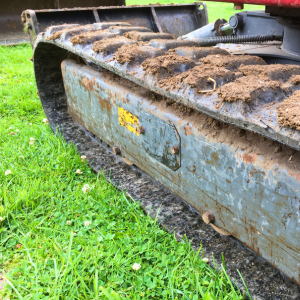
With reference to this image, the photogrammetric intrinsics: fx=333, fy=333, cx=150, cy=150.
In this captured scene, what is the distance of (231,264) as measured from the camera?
4.10 ft

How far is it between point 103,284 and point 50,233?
0.42 m

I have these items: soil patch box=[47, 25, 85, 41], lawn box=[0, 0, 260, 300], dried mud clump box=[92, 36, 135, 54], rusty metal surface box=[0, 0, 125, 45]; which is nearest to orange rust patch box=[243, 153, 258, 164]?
lawn box=[0, 0, 260, 300]

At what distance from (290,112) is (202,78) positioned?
339 mm

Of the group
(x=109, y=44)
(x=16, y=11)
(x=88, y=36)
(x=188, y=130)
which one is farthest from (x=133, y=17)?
(x=16, y=11)

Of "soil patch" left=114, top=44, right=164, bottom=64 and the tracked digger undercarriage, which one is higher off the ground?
"soil patch" left=114, top=44, right=164, bottom=64

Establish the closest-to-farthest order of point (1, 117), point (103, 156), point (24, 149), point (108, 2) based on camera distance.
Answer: point (103, 156) → point (24, 149) → point (1, 117) → point (108, 2)

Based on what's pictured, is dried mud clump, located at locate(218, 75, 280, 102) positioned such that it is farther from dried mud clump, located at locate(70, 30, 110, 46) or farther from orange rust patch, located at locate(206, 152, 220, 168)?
dried mud clump, located at locate(70, 30, 110, 46)

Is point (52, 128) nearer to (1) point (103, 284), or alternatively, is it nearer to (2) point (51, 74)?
(2) point (51, 74)

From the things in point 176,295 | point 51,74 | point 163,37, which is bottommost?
point 176,295

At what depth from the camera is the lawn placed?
4.06 feet

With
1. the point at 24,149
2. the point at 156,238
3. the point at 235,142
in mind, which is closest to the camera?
the point at 235,142

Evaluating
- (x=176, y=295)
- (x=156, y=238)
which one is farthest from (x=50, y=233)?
(x=176, y=295)

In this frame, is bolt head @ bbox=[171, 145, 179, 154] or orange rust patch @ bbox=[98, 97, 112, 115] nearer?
bolt head @ bbox=[171, 145, 179, 154]

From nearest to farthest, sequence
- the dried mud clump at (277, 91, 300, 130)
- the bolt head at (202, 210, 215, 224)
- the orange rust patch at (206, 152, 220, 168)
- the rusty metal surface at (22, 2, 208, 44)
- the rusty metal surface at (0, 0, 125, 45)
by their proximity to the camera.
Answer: the dried mud clump at (277, 91, 300, 130) < the orange rust patch at (206, 152, 220, 168) < the bolt head at (202, 210, 215, 224) < the rusty metal surface at (22, 2, 208, 44) < the rusty metal surface at (0, 0, 125, 45)
